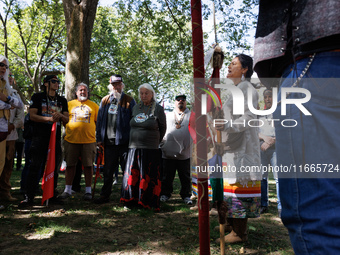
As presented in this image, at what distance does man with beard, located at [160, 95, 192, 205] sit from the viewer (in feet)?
20.0

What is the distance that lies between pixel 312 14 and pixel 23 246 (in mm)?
3280

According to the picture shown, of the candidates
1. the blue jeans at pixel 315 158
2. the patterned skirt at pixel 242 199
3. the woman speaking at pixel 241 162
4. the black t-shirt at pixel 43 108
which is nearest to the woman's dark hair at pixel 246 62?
the woman speaking at pixel 241 162

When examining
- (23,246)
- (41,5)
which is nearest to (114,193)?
(23,246)

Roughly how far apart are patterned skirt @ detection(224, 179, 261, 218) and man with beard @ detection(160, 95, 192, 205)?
275cm

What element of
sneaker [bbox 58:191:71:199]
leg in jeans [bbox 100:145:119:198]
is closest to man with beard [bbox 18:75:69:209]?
sneaker [bbox 58:191:71:199]

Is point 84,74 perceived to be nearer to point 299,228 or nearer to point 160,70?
point 299,228

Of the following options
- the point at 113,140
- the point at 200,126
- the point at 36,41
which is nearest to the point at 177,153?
the point at 113,140

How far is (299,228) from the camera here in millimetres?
1069

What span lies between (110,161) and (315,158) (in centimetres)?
483

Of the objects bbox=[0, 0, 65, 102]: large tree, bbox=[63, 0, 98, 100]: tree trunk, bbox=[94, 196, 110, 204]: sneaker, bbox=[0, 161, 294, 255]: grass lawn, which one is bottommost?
bbox=[0, 161, 294, 255]: grass lawn

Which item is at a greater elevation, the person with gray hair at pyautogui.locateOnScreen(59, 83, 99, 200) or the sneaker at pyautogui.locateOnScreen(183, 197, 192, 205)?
the person with gray hair at pyautogui.locateOnScreen(59, 83, 99, 200)

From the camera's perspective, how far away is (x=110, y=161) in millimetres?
5590

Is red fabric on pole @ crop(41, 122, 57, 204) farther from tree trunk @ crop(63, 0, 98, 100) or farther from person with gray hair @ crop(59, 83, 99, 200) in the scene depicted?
tree trunk @ crop(63, 0, 98, 100)

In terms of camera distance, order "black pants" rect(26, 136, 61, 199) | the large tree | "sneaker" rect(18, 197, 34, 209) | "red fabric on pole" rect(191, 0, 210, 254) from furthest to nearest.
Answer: the large tree
"black pants" rect(26, 136, 61, 199)
"sneaker" rect(18, 197, 34, 209)
"red fabric on pole" rect(191, 0, 210, 254)
